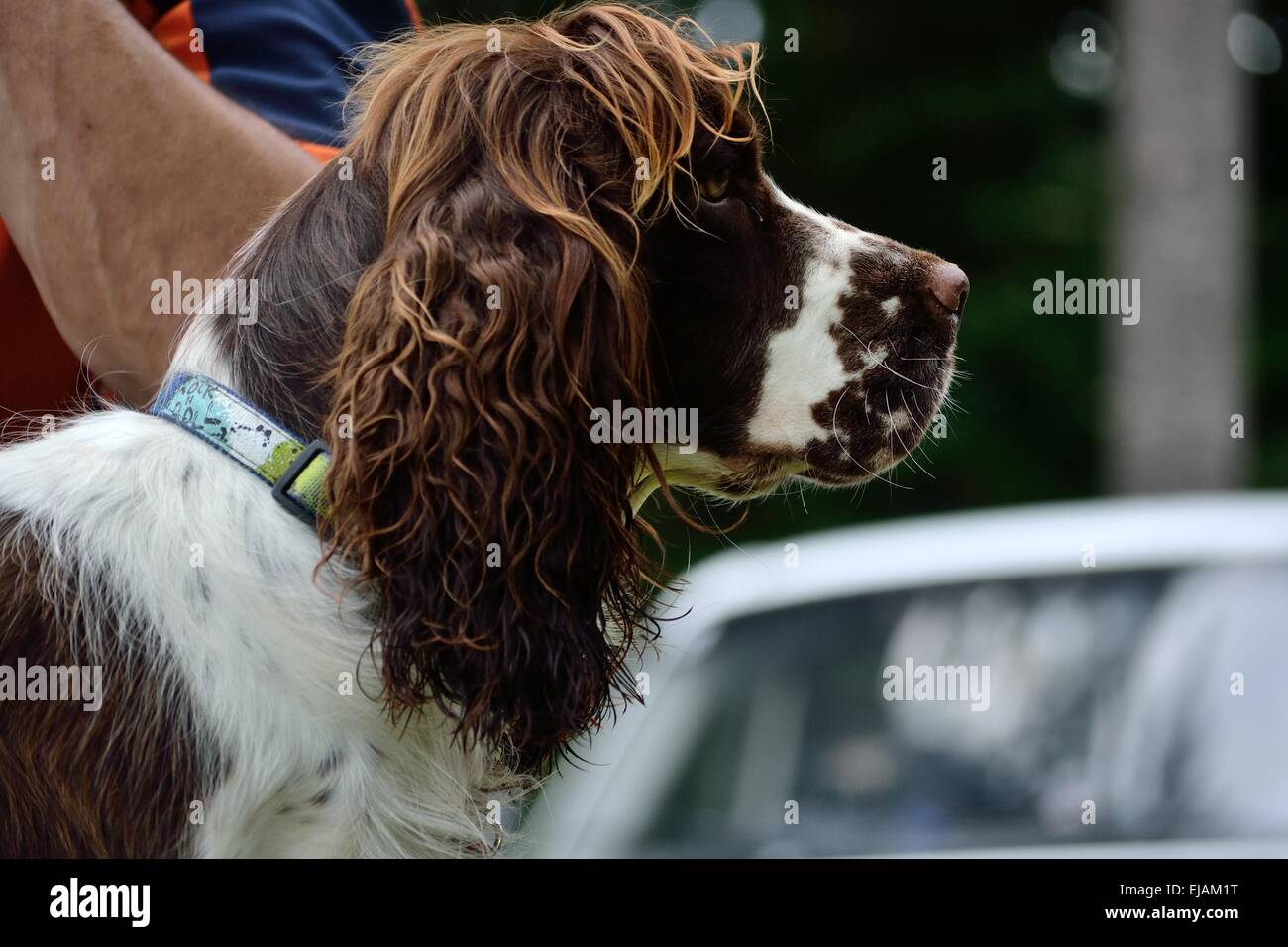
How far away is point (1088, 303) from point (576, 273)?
313 inches

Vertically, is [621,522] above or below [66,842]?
above

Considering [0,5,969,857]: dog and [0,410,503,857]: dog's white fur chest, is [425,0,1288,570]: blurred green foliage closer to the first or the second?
[0,5,969,857]: dog

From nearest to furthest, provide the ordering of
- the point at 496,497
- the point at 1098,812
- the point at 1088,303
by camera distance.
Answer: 1. the point at 496,497
2. the point at 1098,812
3. the point at 1088,303

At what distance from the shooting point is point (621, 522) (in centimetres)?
221

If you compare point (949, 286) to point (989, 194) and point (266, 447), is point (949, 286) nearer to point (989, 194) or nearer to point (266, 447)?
point (266, 447)

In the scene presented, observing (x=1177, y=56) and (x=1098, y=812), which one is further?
(x=1177, y=56)

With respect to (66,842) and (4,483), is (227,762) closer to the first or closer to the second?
(66,842)

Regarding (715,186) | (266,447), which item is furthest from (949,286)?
(266,447)

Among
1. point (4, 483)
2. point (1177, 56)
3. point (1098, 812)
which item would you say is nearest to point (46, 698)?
point (4, 483)

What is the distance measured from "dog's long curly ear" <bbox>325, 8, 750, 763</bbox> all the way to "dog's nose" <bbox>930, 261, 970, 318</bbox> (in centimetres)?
53

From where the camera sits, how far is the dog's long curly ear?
2.01 metres

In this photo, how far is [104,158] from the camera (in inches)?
86.0
